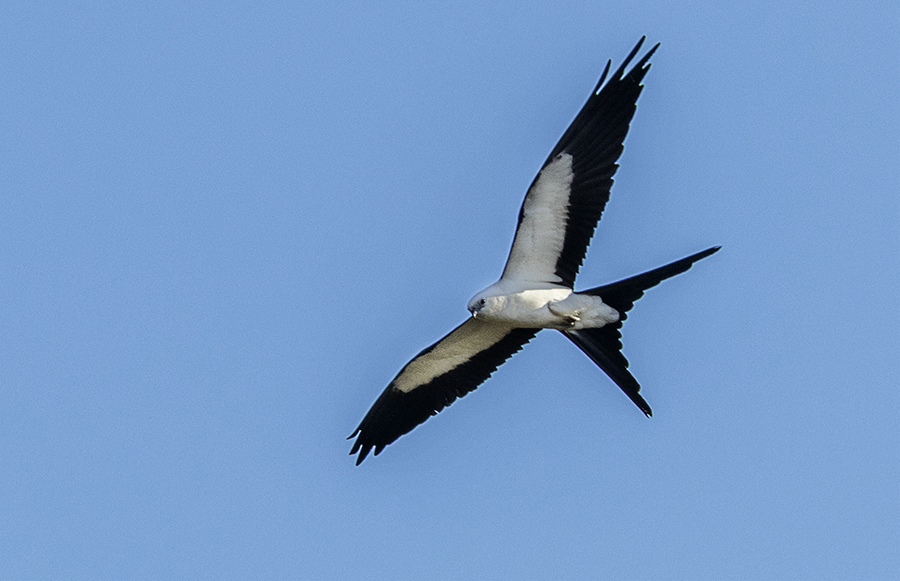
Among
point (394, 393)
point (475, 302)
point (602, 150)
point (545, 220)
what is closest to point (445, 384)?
point (394, 393)

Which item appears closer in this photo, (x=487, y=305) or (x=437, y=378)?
(x=487, y=305)

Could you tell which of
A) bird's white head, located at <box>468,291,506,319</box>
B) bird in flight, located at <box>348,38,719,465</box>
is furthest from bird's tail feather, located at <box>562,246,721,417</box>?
bird's white head, located at <box>468,291,506,319</box>

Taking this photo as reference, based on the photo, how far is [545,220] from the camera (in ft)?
34.4

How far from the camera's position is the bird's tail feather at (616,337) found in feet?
32.4

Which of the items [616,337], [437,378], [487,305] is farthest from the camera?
[437,378]

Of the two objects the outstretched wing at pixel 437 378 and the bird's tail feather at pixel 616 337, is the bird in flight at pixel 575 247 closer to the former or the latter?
the bird's tail feather at pixel 616 337

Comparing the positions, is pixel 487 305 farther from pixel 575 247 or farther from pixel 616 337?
pixel 616 337

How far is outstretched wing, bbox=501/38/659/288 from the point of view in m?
10.3

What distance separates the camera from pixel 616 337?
10219 mm

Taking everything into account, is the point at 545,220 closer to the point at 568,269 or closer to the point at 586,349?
the point at 568,269

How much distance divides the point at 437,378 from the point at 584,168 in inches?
100

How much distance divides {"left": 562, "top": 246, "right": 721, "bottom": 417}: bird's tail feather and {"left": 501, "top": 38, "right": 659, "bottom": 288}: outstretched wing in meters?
0.66

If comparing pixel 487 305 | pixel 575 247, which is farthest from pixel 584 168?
pixel 487 305

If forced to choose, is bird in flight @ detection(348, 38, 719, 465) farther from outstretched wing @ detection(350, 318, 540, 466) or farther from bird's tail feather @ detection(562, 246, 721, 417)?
outstretched wing @ detection(350, 318, 540, 466)
